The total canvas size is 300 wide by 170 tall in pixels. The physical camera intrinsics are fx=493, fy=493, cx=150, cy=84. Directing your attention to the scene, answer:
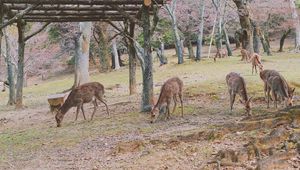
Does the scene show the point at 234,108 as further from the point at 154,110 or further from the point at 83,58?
the point at 83,58

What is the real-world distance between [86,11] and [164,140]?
762 cm

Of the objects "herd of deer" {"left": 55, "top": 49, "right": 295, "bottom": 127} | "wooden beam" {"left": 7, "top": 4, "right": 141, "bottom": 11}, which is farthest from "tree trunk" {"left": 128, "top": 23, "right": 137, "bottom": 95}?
"herd of deer" {"left": 55, "top": 49, "right": 295, "bottom": 127}

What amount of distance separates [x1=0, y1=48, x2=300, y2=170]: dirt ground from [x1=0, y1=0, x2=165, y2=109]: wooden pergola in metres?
2.12

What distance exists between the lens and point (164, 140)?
27.5 feet

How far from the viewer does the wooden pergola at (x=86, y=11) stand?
12.7m

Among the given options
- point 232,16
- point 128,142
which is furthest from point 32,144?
point 232,16

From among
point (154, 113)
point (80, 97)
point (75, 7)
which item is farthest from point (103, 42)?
point (154, 113)

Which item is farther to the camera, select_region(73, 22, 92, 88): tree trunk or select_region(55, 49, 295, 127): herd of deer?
select_region(73, 22, 92, 88): tree trunk

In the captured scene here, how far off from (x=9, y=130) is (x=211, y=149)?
24.7 ft

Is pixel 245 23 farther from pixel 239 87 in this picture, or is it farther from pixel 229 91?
pixel 239 87

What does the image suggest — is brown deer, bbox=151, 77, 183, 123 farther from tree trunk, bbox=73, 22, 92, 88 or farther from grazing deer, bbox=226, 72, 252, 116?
tree trunk, bbox=73, 22, 92, 88

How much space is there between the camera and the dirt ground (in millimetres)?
6699

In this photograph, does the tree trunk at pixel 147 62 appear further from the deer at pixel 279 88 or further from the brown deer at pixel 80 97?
the deer at pixel 279 88

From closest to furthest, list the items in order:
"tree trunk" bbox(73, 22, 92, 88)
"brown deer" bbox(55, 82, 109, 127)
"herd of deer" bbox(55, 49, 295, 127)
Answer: "herd of deer" bbox(55, 49, 295, 127), "brown deer" bbox(55, 82, 109, 127), "tree trunk" bbox(73, 22, 92, 88)
